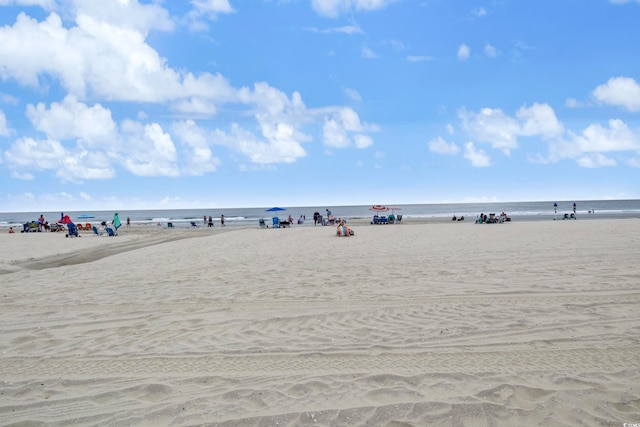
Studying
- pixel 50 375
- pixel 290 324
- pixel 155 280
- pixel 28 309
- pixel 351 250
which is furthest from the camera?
pixel 351 250

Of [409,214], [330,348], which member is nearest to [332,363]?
[330,348]

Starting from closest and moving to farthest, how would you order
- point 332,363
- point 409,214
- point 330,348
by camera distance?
point 332,363, point 330,348, point 409,214

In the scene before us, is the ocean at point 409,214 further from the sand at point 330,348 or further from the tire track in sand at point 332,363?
the tire track in sand at point 332,363

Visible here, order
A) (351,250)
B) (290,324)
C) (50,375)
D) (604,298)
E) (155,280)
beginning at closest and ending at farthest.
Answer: (50,375), (290,324), (604,298), (155,280), (351,250)

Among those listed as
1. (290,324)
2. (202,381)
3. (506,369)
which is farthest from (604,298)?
(202,381)

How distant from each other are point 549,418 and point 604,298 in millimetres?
4717

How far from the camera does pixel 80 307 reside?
24.9 ft

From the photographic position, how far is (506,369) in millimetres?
4352

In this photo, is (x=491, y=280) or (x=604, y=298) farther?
(x=491, y=280)

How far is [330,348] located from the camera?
5168mm

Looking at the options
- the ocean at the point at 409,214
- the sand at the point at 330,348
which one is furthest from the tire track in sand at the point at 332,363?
the ocean at the point at 409,214

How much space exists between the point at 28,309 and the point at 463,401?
25.9 feet

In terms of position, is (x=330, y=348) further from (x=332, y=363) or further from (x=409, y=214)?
(x=409, y=214)

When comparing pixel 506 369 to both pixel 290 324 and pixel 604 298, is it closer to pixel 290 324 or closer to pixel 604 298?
pixel 290 324
